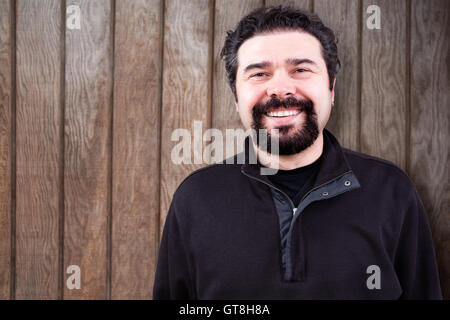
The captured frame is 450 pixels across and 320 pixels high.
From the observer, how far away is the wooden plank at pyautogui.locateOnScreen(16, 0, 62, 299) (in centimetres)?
123

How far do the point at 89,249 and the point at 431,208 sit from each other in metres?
1.22

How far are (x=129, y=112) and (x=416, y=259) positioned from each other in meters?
1.04

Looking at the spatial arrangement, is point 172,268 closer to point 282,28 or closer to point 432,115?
point 282,28

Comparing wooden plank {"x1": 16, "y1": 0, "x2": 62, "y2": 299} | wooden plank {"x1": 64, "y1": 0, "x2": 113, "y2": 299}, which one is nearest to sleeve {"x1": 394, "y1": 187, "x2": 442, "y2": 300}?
wooden plank {"x1": 64, "y1": 0, "x2": 113, "y2": 299}

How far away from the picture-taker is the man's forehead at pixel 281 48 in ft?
3.20

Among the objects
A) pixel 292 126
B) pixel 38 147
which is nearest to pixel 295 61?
pixel 292 126

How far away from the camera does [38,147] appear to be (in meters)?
1.23

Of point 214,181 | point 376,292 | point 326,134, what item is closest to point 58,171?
point 214,181

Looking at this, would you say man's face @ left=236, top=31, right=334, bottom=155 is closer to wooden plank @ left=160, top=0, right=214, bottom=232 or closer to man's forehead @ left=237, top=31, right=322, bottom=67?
man's forehead @ left=237, top=31, right=322, bottom=67

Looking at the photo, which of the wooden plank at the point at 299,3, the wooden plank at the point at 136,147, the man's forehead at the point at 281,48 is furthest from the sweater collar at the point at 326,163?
the wooden plank at the point at 299,3

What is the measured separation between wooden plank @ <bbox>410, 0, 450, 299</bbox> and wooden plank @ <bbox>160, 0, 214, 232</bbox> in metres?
0.73

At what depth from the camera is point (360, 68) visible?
120 cm

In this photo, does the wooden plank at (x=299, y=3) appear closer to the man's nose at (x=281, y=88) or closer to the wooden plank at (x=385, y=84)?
the wooden plank at (x=385, y=84)

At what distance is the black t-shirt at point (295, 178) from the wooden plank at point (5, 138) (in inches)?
37.4
